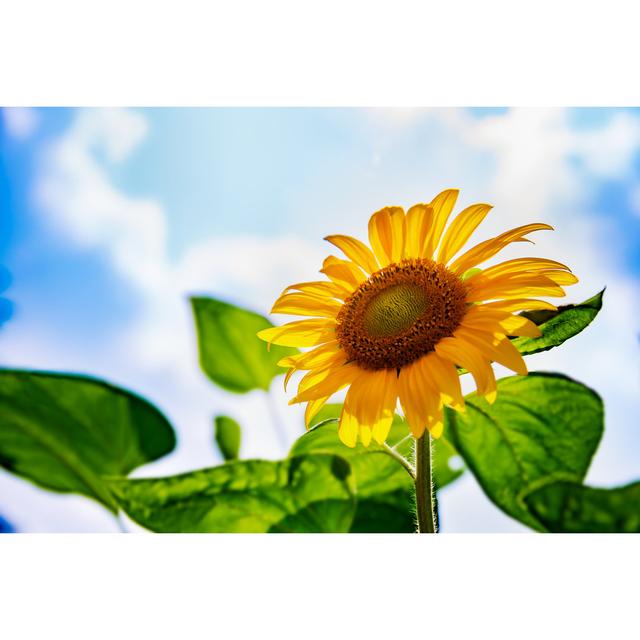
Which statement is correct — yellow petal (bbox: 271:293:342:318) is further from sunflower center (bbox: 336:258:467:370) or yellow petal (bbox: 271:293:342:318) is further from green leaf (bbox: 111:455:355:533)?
green leaf (bbox: 111:455:355:533)

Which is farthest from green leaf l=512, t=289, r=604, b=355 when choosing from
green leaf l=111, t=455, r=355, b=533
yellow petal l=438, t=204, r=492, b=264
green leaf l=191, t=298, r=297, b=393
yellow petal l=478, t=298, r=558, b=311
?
green leaf l=191, t=298, r=297, b=393

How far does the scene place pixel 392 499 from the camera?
0.75 meters

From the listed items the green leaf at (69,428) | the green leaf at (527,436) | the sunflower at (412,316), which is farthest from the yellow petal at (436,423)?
the green leaf at (69,428)

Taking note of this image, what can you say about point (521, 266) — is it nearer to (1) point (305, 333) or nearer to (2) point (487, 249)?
(2) point (487, 249)

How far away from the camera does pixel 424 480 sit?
0.61 meters

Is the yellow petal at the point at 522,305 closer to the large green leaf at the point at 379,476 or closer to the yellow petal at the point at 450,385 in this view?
the yellow petal at the point at 450,385

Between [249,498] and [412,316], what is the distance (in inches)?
9.1

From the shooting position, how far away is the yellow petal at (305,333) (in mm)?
688

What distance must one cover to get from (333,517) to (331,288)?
0.23 meters

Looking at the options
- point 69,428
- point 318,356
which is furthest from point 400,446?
point 69,428

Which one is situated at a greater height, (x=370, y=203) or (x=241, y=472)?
(x=370, y=203)

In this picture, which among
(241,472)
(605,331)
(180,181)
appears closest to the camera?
(241,472)
